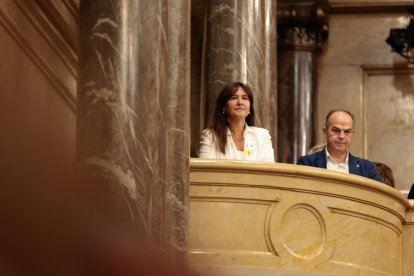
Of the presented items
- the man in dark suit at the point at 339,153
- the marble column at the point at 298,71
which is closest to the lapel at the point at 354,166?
the man in dark suit at the point at 339,153

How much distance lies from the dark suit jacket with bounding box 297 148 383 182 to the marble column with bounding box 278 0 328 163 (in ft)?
17.1

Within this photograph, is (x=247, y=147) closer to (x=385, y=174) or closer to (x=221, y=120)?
(x=221, y=120)

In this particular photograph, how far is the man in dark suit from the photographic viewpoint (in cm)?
637

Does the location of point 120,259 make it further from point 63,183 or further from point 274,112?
point 274,112

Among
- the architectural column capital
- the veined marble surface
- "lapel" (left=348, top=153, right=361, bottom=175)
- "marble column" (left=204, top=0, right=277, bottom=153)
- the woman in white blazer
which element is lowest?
the veined marble surface

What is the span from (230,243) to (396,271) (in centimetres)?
142

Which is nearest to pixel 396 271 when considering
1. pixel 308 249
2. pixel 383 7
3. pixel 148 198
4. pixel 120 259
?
pixel 308 249

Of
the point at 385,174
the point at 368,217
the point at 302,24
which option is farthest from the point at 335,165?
the point at 302,24

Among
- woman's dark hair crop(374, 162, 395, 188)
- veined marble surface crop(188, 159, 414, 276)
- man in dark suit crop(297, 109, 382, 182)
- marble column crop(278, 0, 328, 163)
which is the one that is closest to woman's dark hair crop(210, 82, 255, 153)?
veined marble surface crop(188, 159, 414, 276)

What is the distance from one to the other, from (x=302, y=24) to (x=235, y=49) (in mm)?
3963

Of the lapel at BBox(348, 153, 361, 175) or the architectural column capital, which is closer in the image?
the lapel at BBox(348, 153, 361, 175)

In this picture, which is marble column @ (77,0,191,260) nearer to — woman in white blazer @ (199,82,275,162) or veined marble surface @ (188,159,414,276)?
veined marble surface @ (188,159,414,276)

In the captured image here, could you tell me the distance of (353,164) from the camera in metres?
6.47

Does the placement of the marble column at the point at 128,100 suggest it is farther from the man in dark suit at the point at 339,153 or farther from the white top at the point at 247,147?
the man in dark suit at the point at 339,153
